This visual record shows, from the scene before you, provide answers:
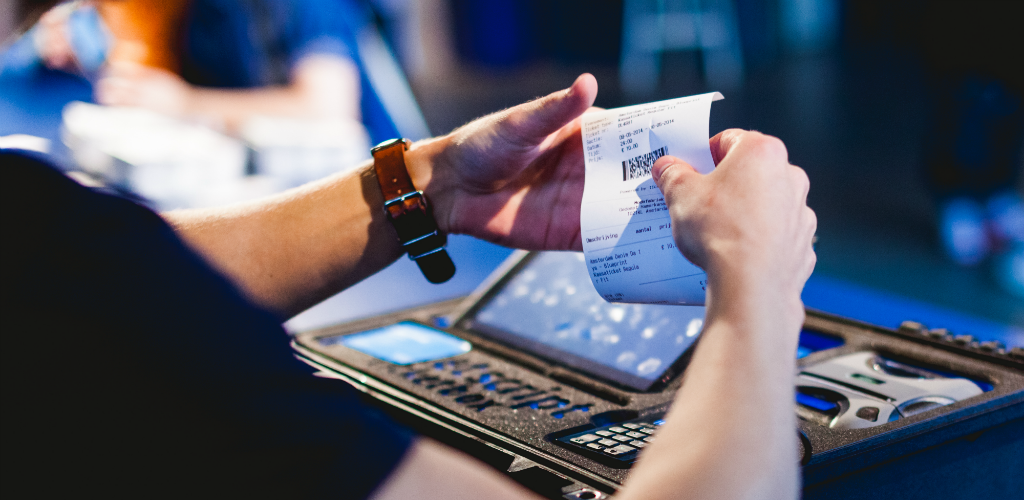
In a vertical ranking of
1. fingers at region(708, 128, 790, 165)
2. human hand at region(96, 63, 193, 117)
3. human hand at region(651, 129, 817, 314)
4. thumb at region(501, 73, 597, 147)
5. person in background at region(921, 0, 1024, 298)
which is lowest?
person in background at region(921, 0, 1024, 298)

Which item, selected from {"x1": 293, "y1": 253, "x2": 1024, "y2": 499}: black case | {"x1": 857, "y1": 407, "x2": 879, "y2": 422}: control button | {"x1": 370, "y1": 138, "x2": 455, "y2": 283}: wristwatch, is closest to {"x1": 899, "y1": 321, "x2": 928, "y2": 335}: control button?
{"x1": 293, "y1": 253, "x2": 1024, "y2": 499}: black case

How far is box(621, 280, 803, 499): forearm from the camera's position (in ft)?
1.47

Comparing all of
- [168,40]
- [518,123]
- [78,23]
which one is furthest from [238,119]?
[518,123]

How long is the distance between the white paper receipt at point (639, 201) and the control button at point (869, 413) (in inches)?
6.7

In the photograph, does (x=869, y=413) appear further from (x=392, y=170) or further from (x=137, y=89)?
(x=137, y=89)

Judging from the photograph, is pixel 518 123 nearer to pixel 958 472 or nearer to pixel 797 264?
pixel 797 264

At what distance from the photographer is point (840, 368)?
0.79 m

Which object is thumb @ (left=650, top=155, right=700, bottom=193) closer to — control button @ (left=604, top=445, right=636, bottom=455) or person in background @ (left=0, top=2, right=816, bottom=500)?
person in background @ (left=0, top=2, right=816, bottom=500)

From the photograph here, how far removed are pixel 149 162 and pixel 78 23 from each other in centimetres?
58

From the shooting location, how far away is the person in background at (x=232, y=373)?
452 millimetres

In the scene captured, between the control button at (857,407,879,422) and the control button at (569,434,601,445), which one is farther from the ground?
the control button at (569,434,601,445)

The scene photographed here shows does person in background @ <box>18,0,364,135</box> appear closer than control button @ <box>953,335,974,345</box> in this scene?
No

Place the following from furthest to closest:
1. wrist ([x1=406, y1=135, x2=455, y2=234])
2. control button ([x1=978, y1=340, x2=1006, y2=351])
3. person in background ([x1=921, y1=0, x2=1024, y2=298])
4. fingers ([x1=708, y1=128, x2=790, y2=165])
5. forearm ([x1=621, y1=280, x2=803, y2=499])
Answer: person in background ([x1=921, y1=0, x2=1024, y2=298]) → wrist ([x1=406, y1=135, x2=455, y2=234]) → control button ([x1=978, y1=340, x2=1006, y2=351]) → fingers ([x1=708, y1=128, x2=790, y2=165]) → forearm ([x1=621, y1=280, x2=803, y2=499])

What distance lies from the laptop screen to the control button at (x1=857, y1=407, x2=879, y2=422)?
6.7 inches
